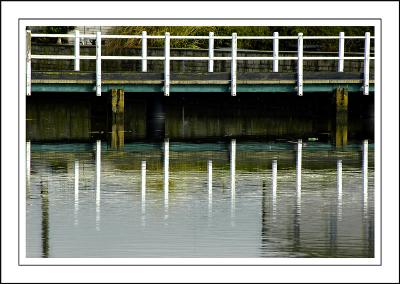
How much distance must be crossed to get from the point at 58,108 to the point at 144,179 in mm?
12729

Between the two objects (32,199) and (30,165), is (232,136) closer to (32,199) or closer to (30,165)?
(30,165)

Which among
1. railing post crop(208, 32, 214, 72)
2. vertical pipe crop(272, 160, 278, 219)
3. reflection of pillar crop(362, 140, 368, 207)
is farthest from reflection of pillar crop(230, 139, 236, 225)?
railing post crop(208, 32, 214, 72)

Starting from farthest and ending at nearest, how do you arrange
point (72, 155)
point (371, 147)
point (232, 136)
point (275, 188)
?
point (232, 136)
point (371, 147)
point (72, 155)
point (275, 188)

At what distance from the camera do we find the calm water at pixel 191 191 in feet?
45.6

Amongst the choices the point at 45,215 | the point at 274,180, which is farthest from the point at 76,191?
the point at 274,180

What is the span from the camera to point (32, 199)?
17422 millimetres

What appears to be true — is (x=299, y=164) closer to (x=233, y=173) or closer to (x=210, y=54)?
(x=233, y=173)

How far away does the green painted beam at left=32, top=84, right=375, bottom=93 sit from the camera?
30.7 m

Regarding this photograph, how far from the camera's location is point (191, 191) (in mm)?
18344

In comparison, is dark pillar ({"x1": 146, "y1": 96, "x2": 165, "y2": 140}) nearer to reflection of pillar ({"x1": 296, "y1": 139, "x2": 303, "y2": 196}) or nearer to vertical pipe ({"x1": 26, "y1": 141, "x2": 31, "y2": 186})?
reflection of pillar ({"x1": 296, "y1": 139, "x2": 303, "y2": 196})

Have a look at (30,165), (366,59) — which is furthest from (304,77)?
(30,165)

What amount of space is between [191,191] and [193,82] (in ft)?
42.7

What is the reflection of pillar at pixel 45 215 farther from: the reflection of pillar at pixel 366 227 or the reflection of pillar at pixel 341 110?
the reflection of pillar at pixel 341 110

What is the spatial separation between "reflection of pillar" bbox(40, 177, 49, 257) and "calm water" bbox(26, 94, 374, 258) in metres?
0.01
